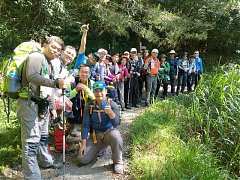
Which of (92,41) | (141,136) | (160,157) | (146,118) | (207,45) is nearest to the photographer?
(160,157)

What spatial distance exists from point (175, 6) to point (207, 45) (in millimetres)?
3181

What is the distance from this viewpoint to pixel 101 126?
6477mm

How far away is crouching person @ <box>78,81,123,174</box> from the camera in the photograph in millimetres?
6332

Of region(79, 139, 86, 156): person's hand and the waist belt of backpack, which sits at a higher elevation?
the waist belt of backpack

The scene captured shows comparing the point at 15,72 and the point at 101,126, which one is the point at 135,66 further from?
the point at 15,72

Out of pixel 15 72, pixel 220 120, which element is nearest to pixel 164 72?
pixel 220 120

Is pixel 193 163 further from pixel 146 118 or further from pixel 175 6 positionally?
pixel 175 6

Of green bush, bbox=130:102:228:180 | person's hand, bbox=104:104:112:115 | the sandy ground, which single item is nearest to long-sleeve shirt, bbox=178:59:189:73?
green bush, bbox=130:102:228:180

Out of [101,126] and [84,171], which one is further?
[101,126]

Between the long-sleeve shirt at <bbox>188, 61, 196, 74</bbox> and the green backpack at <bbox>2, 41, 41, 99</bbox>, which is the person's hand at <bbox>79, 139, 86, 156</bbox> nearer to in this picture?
the green backpack at <bbox>2, 41, 41, 99</bbox>

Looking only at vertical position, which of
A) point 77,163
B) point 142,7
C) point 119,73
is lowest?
point 77,163

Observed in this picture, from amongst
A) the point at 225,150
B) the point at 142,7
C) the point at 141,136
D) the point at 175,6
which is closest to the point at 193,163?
the point at 225,150

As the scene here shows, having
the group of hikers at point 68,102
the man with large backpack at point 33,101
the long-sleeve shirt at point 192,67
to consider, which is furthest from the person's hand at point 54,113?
the long-sleeve shirt at point 192,67

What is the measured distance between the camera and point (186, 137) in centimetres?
723
